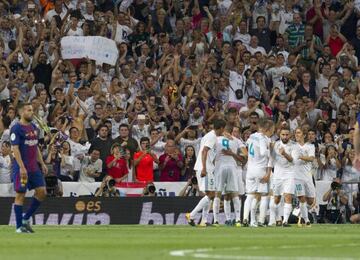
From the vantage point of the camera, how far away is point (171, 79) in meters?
33.0

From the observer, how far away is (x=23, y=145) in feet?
73.3

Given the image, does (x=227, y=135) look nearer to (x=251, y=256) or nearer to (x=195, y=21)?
(x=195, y=21)

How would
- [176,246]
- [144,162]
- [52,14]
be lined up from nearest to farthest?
1. [176,246]
2. [144,162]
3. [52,14]

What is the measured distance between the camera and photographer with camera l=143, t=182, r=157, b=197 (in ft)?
97.6

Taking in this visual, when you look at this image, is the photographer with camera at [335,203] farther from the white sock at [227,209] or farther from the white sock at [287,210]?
the white sock at [227,209]

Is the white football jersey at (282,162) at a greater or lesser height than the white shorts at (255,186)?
greater

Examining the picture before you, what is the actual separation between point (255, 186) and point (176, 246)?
1042cm

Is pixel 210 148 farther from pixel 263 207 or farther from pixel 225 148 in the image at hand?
pixel 263 207

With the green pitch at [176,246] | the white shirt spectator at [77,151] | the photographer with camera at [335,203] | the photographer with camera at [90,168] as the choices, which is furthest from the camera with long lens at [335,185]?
the green pitch at [176,246]

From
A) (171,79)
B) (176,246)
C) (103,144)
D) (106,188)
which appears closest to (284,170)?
(106,188)

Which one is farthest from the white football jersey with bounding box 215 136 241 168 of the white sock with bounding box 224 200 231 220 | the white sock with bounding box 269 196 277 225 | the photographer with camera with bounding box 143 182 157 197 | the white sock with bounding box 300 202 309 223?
the photographer with camera with bounding box 143 182 157 197

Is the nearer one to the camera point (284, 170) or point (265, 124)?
point (265, 124)

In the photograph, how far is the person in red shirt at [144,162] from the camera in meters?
29.8

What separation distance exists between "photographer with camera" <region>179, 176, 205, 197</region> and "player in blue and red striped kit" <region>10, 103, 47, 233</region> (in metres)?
7.63
